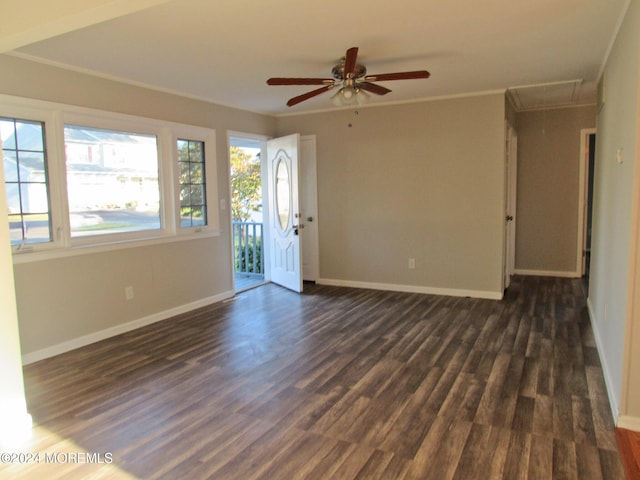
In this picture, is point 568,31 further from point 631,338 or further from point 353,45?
point 631,338

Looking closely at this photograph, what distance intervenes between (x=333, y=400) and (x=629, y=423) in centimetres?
168

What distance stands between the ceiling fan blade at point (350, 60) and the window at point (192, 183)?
229 centimetres

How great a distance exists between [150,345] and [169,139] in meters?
2.17

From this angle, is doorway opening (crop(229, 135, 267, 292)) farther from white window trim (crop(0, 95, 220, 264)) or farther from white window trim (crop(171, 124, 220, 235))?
white window trim (crop(0, 95, 220, 264))

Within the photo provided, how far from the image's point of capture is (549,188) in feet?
22.0

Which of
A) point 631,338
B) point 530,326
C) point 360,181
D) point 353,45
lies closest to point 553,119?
point 360,181

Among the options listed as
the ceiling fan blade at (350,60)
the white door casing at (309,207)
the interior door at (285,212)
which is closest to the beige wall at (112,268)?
the interior door at (285,212)

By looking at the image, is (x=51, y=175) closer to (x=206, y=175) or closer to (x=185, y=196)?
(x=185, y=196)

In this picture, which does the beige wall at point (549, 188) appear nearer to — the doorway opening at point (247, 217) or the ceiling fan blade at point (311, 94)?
the doorway opening at point (247, 217)

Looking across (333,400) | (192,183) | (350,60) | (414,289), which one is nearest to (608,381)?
(333,400)

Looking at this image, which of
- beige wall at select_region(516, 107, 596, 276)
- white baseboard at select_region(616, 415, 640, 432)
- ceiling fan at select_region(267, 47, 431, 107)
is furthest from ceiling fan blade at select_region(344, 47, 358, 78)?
beige wall at select_region(516, 107, 596, 276)

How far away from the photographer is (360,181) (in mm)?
6086

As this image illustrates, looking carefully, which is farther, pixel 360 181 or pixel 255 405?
pixel 360 181

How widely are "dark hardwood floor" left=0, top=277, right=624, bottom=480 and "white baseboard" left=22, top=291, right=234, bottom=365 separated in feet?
0.31
